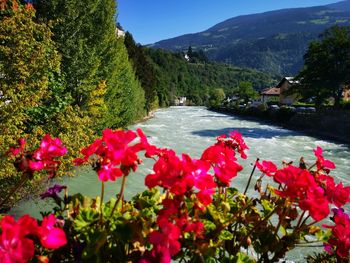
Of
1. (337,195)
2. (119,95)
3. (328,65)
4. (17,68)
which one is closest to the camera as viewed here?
(337,195)

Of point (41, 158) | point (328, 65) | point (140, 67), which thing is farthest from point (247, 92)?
point (41, 158)

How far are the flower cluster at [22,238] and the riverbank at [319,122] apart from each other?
116 feet

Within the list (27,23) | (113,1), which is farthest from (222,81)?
(27,23)

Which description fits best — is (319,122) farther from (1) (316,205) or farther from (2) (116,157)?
(2) (116,157)

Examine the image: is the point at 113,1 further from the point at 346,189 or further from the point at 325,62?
the point at 325,62

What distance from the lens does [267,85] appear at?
193m

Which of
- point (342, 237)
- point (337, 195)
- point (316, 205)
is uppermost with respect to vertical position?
point (316, 205)

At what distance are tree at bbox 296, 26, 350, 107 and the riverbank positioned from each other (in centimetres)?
326

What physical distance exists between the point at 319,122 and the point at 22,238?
4377 centimetres

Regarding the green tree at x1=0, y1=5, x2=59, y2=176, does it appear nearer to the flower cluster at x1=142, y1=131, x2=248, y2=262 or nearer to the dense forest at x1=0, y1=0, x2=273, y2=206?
the dense forest at x1=0, y1=0, x2=273, y2=206

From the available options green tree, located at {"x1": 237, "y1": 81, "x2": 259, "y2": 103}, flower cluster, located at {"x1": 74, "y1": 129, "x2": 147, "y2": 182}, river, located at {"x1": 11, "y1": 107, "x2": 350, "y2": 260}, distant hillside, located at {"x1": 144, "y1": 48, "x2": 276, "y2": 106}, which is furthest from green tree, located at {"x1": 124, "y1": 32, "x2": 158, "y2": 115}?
distant hillside, located at {"x1": 144, "y1": 48, "x2": 276, "y2": 106}

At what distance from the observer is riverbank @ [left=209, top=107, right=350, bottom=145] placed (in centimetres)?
3681

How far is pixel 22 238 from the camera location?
5.16ft

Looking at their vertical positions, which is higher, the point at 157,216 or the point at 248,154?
the point at 157,216
